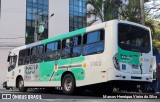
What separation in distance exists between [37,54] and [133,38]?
A: 243 inches

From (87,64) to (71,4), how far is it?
33760 millimetres

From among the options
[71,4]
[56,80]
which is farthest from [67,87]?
[71,4]

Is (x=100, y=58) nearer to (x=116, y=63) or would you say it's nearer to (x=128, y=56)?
(x=116, y=63)

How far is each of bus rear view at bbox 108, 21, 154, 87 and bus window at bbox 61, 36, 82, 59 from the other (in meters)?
2.10

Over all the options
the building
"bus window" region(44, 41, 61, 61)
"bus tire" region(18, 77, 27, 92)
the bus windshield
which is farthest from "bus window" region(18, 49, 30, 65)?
the building

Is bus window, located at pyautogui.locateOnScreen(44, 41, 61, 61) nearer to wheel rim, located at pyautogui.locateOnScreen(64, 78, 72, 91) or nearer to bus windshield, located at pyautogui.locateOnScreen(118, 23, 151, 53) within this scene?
wheel rim, located at pyautogui.locateOnScreen(64, 78, 72, 91)

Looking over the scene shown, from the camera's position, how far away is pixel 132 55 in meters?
13.0

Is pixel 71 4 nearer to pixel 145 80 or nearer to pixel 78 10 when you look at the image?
pixel 78 10

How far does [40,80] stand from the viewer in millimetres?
16859

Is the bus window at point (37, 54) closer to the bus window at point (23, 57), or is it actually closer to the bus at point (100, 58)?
the bus at point (100, 58)

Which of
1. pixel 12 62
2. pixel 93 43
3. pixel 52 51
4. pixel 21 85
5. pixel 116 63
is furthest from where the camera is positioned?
pixel 12 62

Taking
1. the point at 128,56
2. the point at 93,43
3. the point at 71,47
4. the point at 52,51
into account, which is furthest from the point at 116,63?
the point at 52,51

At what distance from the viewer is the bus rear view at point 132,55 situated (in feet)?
40.9

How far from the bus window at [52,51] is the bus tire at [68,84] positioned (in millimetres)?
1304
